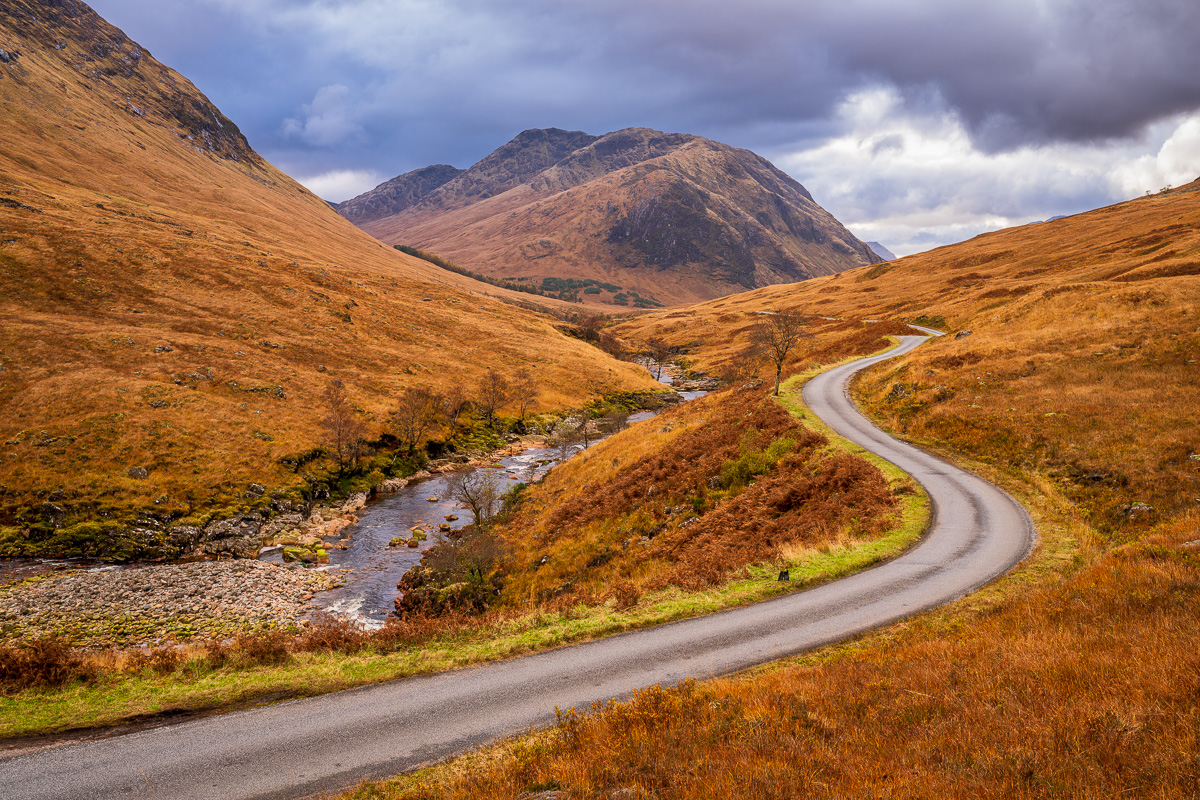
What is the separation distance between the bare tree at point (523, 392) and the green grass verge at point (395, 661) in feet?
205

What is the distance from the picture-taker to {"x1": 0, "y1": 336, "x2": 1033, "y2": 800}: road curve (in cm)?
906

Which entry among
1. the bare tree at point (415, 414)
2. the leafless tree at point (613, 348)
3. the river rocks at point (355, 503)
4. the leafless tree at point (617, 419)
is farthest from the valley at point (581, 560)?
the leafless tree at point (613, 348)

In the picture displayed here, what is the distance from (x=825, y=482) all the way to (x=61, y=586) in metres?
44.1

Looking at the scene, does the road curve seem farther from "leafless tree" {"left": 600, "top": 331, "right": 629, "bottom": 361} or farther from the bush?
"leafless tree" {"left": 600, "top": 331, "right": 629, "bottom": 361}

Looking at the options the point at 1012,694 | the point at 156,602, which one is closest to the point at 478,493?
the point at 156,602

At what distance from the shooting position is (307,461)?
161 ft

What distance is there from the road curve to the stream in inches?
741

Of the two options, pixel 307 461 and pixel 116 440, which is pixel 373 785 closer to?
pixel 307 461

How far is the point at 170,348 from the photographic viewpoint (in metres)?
59.9

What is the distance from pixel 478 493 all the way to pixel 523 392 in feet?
129

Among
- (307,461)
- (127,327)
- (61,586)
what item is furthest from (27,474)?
(127,327)

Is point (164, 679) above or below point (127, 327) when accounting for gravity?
Answer: below

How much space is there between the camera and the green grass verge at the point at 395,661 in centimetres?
1097

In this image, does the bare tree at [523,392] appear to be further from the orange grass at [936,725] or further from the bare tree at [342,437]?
the orange grass at [936,725]
